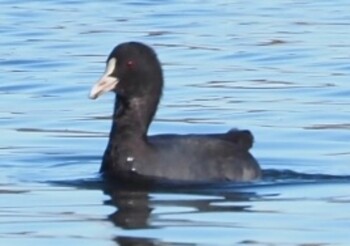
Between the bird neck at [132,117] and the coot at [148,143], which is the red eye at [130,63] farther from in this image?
the bird neck at [132,117]

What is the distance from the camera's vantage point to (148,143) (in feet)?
46.4

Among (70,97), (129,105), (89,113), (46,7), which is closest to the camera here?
(129,105)

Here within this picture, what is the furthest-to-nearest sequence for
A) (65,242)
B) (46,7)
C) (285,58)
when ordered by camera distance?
(46,7)
(285,58)
(65,242)

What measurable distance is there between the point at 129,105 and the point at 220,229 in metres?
3.06

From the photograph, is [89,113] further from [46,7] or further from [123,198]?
[46,7]

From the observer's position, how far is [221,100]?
18.8 meters

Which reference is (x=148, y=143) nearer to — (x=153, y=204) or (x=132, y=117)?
(x=132, y=117)

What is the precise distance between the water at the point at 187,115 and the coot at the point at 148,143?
0.26 metres

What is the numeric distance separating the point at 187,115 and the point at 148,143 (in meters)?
3.66

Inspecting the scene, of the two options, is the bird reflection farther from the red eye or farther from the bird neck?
the red eye

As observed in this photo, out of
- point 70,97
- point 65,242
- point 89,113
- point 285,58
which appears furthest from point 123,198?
point 285,58

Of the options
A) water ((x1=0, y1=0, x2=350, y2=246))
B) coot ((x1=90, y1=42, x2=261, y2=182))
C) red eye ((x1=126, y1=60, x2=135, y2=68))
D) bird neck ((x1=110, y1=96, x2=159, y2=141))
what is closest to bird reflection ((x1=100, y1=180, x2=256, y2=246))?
water ((x1=0, y1=0, x2=350, y2=246))

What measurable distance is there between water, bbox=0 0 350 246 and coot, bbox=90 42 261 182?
26 cm

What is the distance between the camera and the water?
11.8 metres
